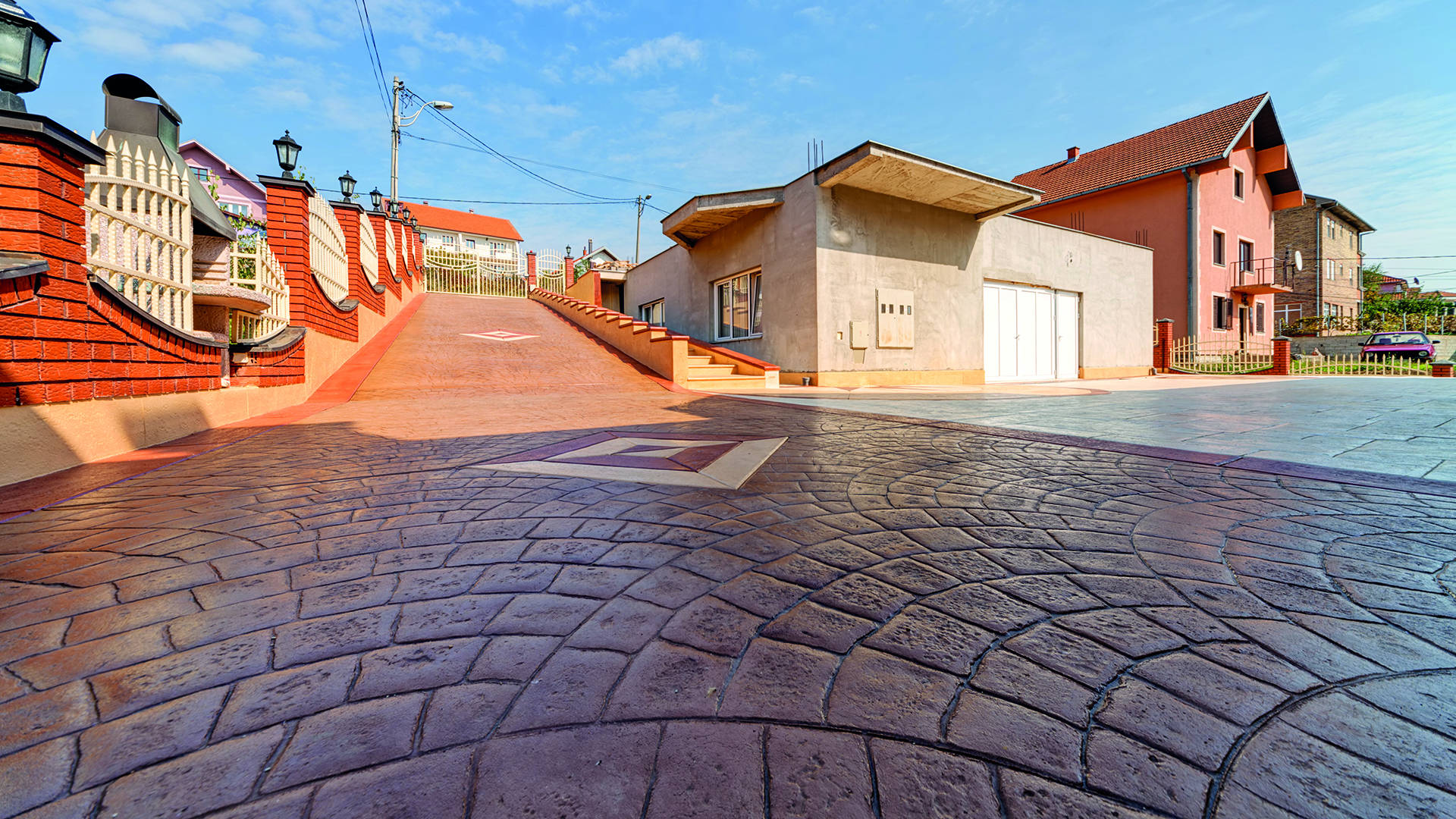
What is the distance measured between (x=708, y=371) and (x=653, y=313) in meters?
8.48

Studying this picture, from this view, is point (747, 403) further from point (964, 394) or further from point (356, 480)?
point (356, 480)

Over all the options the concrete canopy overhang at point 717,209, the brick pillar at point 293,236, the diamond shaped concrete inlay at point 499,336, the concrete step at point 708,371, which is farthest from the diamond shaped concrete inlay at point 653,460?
the diamond shaped concrete inlay at point 499,336

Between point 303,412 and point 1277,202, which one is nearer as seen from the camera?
point 303,412

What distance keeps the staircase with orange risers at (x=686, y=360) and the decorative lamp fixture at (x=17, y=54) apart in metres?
7.52

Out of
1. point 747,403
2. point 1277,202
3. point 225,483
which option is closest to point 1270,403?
point 747,403

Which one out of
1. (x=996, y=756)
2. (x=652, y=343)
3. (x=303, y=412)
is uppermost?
(x=652, y=343)

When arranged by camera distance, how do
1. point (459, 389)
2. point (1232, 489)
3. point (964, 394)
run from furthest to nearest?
point (964, 394), point (459, 389), point (1232, 489)

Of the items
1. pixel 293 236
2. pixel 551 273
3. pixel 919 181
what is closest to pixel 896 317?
pixel 919 181

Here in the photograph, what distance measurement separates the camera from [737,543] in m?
2.09

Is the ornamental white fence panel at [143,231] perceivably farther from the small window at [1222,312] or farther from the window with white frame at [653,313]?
the small window at [1222,312]

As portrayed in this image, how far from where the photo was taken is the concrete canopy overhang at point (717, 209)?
11492 millimetres

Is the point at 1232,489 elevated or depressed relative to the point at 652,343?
depressed

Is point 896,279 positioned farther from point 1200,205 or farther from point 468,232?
point 468,232

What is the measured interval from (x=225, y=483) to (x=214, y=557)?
1.46 m
